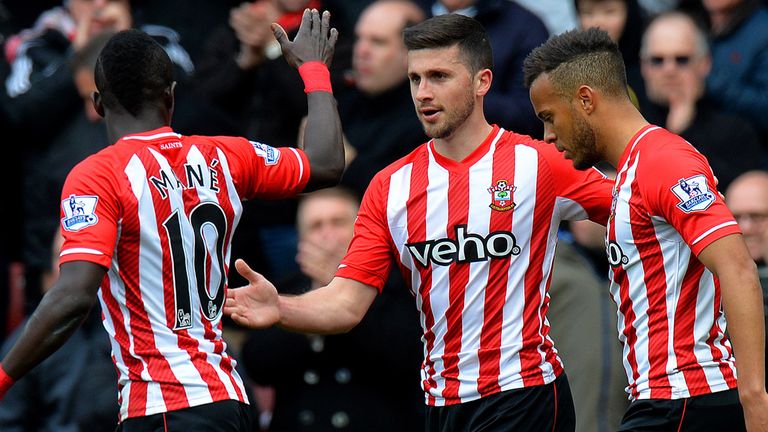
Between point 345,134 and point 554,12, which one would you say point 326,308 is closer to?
point 345,134

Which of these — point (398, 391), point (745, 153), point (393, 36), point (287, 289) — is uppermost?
point (393, 36)

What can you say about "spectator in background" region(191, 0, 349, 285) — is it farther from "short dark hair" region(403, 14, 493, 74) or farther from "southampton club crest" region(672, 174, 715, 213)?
"southampton club crest" region(672, 174, 715, 213)

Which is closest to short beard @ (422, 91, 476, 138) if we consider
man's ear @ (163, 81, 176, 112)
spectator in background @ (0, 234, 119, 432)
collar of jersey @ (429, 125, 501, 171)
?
collar of jersey @ (429, 125, 501, 171)

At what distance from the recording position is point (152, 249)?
5453mm

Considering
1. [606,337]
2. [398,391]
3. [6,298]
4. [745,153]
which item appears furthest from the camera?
[6,298]

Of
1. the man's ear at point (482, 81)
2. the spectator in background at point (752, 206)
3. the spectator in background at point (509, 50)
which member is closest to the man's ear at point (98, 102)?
the man's ear at point (482, 81)

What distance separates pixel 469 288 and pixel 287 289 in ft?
7.01

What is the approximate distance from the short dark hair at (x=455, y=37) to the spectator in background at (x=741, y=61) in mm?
2847

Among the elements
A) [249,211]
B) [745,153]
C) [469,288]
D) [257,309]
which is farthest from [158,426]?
[745,153]

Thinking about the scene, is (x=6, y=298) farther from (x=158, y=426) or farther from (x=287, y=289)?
(x=158, y=426)

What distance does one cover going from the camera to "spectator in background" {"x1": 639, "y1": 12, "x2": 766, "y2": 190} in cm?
803

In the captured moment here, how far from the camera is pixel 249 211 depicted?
346 inches

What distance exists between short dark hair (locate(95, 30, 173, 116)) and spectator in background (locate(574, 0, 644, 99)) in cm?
361

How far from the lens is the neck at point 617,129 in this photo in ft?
18.1
